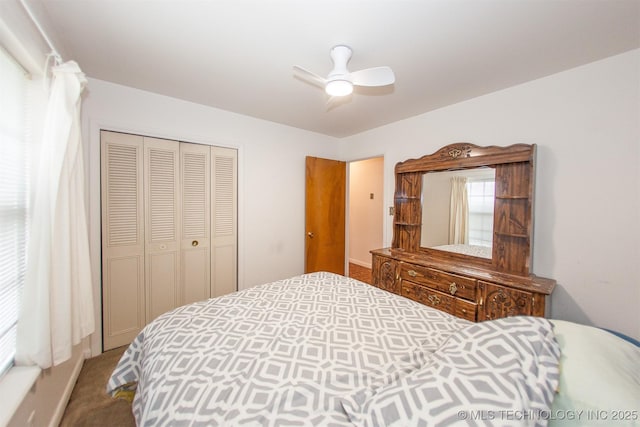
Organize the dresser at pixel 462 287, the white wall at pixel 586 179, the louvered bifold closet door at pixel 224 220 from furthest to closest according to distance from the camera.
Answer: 1. the louvered bifold closet door at pixel 224 220
2. the dresser at pixel 462 287
3. the white wall at pixel 586 179

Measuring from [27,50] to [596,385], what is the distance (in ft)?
8.72

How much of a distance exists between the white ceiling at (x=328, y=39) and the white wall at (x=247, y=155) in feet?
0.81

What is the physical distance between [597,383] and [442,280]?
4.95 ft

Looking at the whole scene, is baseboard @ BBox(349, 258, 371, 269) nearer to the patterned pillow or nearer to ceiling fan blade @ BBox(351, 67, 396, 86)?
ceiling fan blade @ BBox(351, 67, 396, 86)

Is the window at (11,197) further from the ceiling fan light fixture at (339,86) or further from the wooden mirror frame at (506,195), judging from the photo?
the wooden mirror frame at (506,195)

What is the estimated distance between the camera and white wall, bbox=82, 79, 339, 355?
2137 mm

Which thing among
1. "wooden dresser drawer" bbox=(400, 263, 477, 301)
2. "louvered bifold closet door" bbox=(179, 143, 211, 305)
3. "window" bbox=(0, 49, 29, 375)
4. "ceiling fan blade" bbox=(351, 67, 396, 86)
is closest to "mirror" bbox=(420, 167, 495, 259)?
"wooden dresser drawer" bbox=(400, 263, 477, 301)


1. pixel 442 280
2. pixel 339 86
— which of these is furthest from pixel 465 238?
pixel 339 86

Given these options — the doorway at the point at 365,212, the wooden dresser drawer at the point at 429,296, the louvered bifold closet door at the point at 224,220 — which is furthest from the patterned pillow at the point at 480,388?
the doorway at the point at 365,212

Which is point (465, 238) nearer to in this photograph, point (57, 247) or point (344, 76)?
point (344, 76)

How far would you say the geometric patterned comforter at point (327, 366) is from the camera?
760mm

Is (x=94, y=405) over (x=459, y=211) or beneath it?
beneath

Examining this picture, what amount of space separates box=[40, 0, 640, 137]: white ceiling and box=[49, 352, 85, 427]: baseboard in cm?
230

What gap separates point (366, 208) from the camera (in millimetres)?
5062
